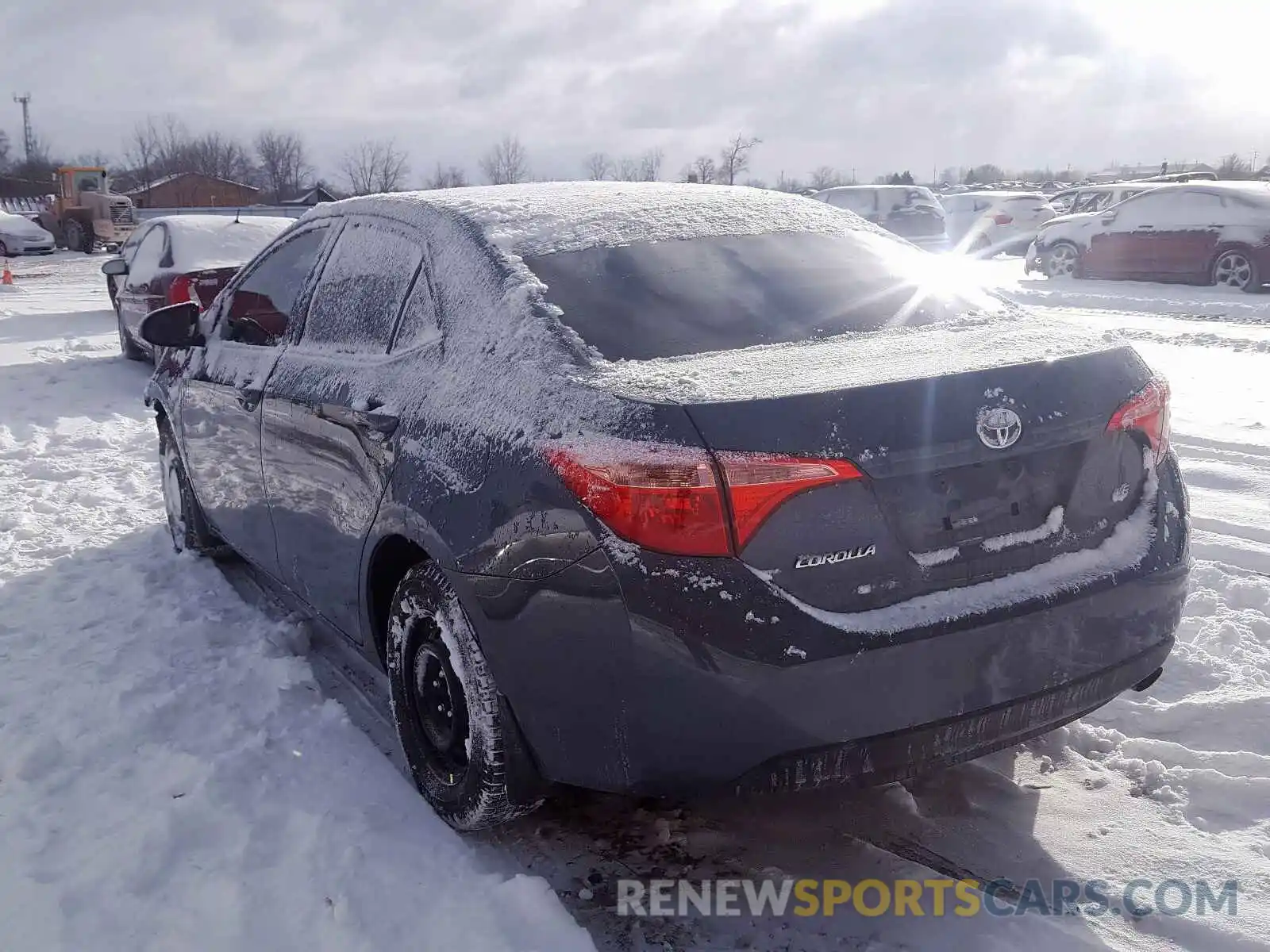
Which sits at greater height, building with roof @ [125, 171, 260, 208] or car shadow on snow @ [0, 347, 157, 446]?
building with roof @ [125, 171, 260, 208]

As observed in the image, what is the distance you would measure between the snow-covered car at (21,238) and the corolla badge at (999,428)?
1390 inches

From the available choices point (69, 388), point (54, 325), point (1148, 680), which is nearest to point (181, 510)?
point (1148, 680)

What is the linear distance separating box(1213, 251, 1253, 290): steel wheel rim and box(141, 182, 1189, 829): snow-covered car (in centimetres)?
1352

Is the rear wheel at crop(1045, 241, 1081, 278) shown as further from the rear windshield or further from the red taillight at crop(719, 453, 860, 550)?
the red taillight at crop(719, 453, 860, 550)

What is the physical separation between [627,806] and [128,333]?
32.6 ft

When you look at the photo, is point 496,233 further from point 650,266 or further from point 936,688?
point 936,688

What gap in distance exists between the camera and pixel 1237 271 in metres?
14.7

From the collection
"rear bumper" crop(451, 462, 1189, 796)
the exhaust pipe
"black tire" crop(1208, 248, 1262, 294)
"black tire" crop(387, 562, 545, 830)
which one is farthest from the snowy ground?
"black tire" crop(1208, 248, 1262, 294)

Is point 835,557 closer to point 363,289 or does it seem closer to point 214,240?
point 363,289

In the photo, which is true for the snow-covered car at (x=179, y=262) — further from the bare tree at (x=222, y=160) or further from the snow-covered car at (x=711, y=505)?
the bare tree at (x=222, y=160)

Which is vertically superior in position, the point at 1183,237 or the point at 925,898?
the point at 1183,237

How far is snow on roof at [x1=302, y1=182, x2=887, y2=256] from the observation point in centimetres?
307

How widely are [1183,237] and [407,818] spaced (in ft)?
51.8

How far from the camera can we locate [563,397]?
2395 millimetres
